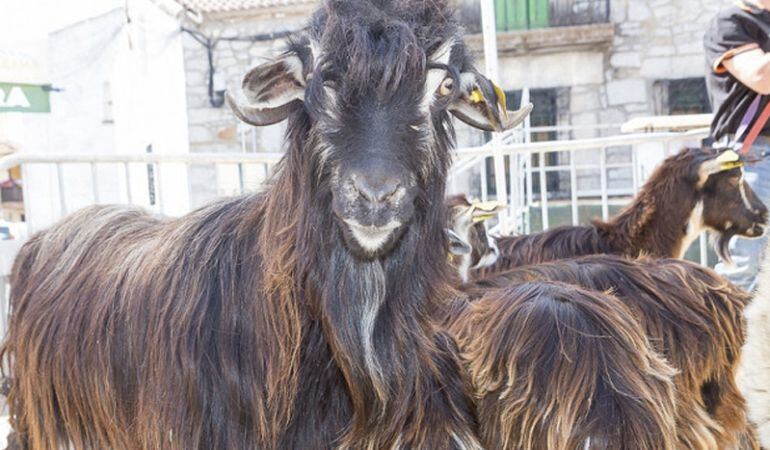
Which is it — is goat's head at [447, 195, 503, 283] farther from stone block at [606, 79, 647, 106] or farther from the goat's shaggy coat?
stone block at [606, 79, 647, 106]

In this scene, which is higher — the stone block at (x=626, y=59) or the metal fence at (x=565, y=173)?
the stone block at (x=626, y=59)

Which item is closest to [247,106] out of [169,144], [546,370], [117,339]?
[117,339]

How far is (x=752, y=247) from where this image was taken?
4812 millimetres

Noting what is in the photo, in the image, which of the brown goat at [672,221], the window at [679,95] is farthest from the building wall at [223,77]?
the brown goat at [672,221]

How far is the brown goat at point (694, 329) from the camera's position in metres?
3.00

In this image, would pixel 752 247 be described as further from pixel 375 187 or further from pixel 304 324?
pixel 375 187

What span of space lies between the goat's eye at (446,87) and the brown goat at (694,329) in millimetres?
1100

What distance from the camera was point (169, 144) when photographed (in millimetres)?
10055

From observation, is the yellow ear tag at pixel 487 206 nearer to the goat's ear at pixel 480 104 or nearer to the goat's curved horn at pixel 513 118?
the goat's curved horn at pixel 513 118

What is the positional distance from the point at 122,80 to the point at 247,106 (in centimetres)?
914

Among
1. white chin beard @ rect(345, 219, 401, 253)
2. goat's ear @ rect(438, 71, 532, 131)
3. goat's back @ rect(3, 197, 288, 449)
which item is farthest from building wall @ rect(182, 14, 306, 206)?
white chin beard @ rect(345, 219, 401, 253)

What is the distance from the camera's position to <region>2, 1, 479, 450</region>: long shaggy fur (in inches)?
90.6

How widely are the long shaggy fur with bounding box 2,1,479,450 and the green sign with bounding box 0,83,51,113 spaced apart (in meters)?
6.74

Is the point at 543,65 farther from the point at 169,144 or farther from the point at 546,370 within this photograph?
the point at 546,370
